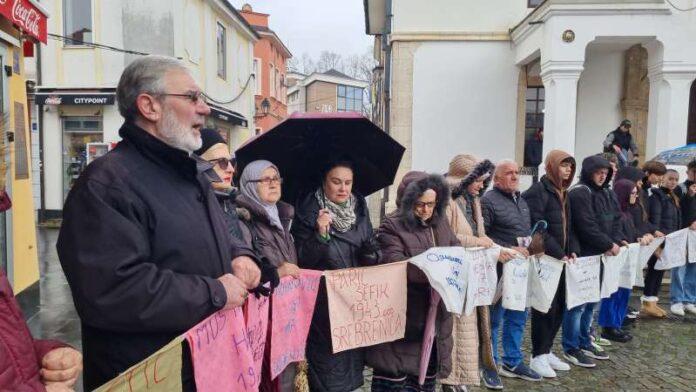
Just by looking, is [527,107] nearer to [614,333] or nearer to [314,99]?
[614,333]

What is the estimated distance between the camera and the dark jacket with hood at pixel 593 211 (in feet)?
16.6

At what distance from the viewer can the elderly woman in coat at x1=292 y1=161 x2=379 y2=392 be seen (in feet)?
11.4

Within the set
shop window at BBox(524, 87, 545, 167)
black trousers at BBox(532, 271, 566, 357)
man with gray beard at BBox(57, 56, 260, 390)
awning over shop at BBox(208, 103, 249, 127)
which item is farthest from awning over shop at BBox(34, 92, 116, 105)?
man with gray beard at BBox(57, 56, 260, 390)

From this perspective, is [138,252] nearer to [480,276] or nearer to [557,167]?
[480,276]

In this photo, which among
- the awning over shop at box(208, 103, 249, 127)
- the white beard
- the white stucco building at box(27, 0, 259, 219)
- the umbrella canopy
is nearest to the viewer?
the white beard

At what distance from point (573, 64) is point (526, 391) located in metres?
8.53

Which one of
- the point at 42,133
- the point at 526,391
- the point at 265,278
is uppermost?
the point at 42,133

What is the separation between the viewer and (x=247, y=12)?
36438 millimetres

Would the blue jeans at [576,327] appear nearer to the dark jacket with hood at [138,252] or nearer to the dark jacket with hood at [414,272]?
the dark jacket with hood at [414,272]

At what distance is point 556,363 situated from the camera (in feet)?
16.2

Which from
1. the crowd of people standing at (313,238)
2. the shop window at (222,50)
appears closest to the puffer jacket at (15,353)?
the crowd of people standing at (313,238)

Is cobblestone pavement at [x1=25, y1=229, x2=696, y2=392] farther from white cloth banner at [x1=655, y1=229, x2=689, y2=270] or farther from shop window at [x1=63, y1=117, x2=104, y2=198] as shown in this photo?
shop window at [x1=63, y1=117, x2=104, y2=198]

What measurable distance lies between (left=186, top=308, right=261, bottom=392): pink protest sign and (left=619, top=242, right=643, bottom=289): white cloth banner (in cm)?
465

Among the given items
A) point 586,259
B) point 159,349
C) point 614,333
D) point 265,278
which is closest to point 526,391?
point 586,259
